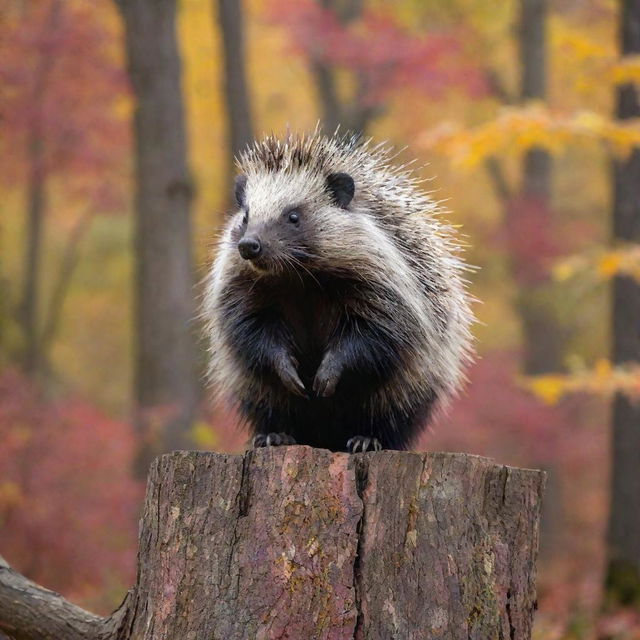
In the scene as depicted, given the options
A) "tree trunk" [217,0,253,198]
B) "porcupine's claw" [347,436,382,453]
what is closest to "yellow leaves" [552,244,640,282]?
"porcupine's claw" [347,436,382,453]

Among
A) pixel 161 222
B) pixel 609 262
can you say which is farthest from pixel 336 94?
pixel 609 262

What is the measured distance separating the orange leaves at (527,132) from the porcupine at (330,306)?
4.05 meters

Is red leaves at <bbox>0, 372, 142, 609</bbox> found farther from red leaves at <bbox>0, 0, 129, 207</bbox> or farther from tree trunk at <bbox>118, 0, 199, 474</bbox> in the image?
red leaves at <bbox>0, 0, 129, 207</bbox>

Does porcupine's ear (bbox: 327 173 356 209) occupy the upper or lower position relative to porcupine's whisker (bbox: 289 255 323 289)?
upper

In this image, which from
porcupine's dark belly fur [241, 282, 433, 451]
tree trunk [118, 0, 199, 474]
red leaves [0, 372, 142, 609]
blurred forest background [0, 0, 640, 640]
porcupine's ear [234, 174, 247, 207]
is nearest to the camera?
porcupine's dark belly fur [241, 282, 433, 451]

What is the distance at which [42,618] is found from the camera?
4.29 metres

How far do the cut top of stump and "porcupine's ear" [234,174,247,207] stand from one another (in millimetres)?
1870

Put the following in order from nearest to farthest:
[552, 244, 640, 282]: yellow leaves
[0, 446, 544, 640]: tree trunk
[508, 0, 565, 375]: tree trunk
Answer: [0, 446, 544, 640]: tree trunk, [552, 244, 640, 282]: yellow leaves, [508, 0, 565, 375]: tree trunk

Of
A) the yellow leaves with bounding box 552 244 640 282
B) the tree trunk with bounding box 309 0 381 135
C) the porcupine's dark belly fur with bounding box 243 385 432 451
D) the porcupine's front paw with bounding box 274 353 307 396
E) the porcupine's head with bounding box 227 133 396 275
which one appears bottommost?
the porcupine's dark belly fur with bounding box 243 385 432 451

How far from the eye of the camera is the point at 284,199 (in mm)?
5426

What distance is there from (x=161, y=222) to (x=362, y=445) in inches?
267

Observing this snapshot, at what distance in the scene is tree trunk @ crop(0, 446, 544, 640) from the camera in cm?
401

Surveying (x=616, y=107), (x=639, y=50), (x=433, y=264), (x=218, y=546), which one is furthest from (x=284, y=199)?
(x=616, y=107)

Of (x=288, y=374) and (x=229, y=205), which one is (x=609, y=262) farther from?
(x=288, y=374)
